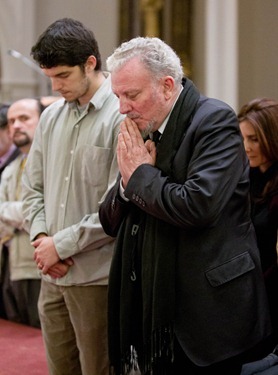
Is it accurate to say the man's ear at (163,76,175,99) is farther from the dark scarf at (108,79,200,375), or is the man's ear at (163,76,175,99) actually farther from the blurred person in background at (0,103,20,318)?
the blurred person in background at (0,103,20,318)

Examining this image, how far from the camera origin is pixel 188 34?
27.5 ft

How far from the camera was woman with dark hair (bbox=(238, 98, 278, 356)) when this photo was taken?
2.88 metres

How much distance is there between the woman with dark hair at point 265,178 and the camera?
2.88 m

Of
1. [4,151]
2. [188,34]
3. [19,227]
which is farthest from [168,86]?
[188,34]

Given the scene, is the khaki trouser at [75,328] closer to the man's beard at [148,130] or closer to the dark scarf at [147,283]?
the dark scarf at [147,283]

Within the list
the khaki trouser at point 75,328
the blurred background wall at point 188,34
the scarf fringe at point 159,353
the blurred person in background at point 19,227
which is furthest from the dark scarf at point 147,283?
the blurred background wall at point 188,34

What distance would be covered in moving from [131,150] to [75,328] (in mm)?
778

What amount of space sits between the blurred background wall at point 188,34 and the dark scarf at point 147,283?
4.63 metres

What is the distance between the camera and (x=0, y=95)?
10.6 metres

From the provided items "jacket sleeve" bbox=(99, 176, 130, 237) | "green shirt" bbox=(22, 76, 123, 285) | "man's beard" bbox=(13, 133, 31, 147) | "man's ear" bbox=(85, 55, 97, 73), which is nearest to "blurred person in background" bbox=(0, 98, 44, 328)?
"man's beard" bbox=(13, 133, 31, 147)

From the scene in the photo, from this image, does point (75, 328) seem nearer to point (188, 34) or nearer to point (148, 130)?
point (148, 130)

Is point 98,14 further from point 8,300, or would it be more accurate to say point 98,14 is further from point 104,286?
point 104,286

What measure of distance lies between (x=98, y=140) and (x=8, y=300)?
8.37 ft

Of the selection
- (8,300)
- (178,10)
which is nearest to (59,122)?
(8,300)
